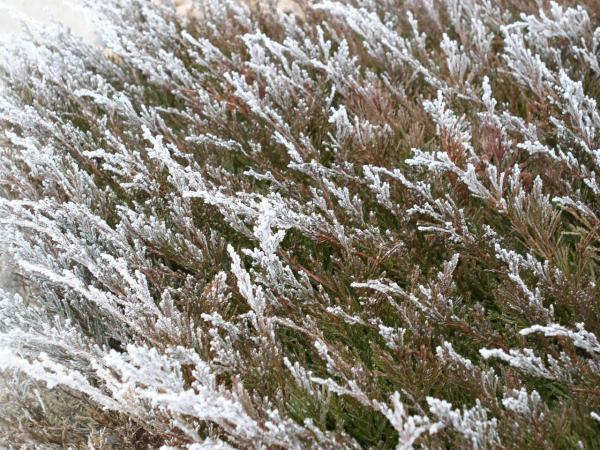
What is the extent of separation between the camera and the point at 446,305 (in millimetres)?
1988

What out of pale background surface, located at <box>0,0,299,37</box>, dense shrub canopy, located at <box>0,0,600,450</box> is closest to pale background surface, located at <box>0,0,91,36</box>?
pale background surface, located at <box>0,0,299,37</box>

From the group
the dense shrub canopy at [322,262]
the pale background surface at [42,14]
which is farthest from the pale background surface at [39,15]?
the dense shrub canopy at [322,262]

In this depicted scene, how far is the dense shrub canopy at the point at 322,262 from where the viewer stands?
1.76m

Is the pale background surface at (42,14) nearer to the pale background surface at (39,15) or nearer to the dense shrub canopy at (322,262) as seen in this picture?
the pale background surface at (39,15)

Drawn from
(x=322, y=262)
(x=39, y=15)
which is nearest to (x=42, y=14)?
(x=39, y=15)

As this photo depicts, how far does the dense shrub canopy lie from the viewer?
5.76 feet

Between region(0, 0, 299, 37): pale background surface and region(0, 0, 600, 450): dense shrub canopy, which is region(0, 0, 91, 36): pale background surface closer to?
region(0, 0, 299, 37): pale background surface

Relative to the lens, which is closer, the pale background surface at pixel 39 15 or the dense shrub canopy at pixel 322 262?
the dense shrub canopy at pixel 322 262

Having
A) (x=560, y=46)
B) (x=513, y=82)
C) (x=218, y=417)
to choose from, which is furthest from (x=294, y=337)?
(x=560, y=46)

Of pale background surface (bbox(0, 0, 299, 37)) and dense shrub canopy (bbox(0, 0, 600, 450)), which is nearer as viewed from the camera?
dense shrub canopy (bbox(0, 0, 600, 450))

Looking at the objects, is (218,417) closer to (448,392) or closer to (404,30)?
(448,392)

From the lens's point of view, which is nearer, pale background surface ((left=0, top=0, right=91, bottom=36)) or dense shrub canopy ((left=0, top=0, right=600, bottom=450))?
dense shrub canopy ((left=0, top=0, right=600, bottom=450))

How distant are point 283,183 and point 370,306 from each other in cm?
77

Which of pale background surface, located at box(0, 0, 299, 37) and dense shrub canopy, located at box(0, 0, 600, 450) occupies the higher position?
dense shrub canopy, located at box(0, 0, 600, 450)
